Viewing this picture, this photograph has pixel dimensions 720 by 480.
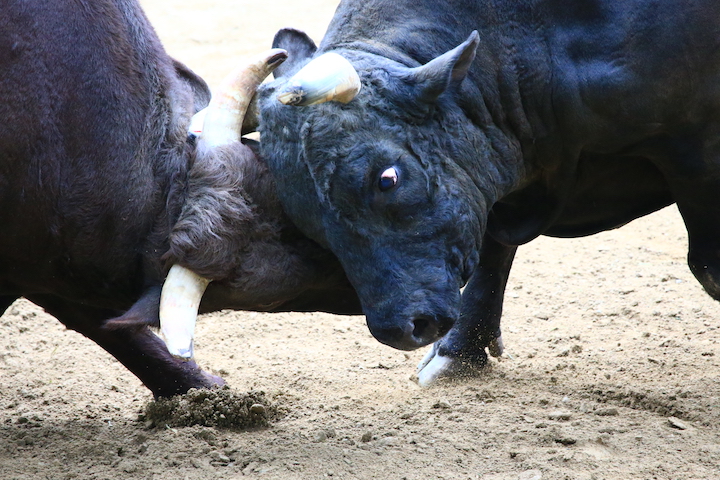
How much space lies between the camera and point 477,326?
15.3 ft

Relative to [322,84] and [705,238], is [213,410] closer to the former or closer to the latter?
[322,84]

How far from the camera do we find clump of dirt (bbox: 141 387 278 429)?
4.01 meters

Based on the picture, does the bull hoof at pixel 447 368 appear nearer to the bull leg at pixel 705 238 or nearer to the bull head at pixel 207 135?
the bull leg at pixel 705 238

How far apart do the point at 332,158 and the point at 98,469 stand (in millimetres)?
1553

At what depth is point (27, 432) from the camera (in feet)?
13.5

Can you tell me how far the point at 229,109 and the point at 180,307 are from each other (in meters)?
0.71

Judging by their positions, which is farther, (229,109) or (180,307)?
(229,109)

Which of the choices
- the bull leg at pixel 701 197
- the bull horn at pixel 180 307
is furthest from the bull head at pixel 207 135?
the bull leg at pixel 701 197

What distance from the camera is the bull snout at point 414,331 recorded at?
3.10m

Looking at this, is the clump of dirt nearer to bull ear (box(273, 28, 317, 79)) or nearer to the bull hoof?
the bull hoof

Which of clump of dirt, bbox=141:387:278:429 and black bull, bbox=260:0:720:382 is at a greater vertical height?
black bull, bbox=260:0:720:382

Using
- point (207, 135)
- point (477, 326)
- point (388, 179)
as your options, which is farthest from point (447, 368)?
point (207, 135)

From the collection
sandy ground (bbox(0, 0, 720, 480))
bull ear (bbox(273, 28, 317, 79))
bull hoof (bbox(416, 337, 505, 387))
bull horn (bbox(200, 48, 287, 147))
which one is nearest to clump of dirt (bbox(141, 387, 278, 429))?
sandy ground (bbox(0, 0, 720, 480))

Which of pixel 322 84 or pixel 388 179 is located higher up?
pixel 322 84
